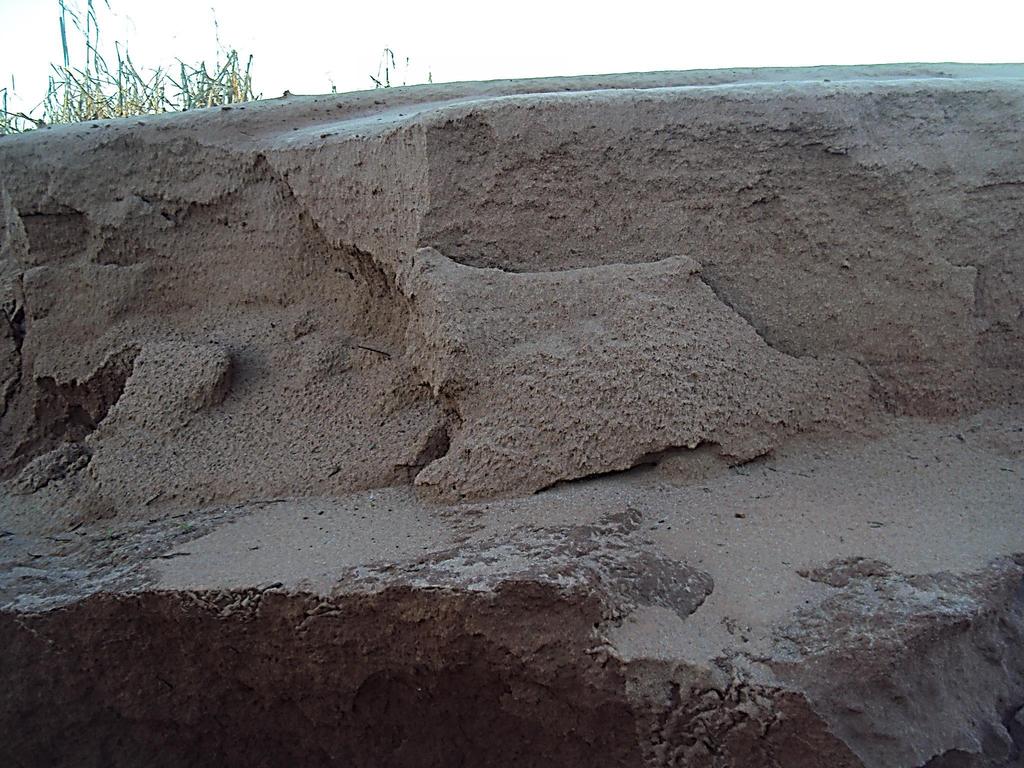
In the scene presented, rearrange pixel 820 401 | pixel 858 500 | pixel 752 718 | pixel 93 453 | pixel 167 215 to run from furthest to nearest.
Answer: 1. pixel 167 215
2. pixel 93 453
3. pixel 820 401
4. pixel 858 500
5. pixel 752 718

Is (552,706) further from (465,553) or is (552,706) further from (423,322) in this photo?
(423,322)

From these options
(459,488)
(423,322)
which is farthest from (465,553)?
(423,322)

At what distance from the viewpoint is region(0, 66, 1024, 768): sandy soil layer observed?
4.41 feet

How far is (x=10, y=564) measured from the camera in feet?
5.48

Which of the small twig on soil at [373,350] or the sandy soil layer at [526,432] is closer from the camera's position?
the sandy soil layer at [526,432]

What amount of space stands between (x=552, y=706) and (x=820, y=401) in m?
0.75

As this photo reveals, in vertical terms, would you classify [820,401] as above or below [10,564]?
above

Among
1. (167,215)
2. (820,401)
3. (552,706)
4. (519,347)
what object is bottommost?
(552,706)

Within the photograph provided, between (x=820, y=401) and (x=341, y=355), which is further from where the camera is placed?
(x=341, y=355)

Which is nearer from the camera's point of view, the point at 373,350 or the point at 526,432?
the point at 526,432

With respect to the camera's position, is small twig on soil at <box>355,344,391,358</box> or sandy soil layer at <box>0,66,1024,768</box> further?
small twig on soil at <box>355,344,391,358</box>

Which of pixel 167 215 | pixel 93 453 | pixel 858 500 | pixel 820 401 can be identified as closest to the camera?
pixel 858 500

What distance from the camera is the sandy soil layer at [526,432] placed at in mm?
1344

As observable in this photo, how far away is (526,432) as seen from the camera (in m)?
1.64
